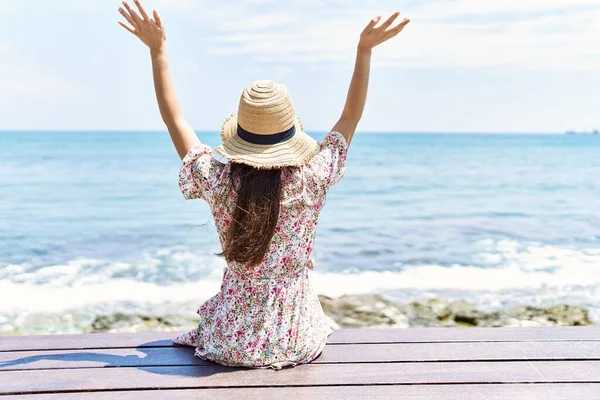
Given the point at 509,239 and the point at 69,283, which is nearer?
the point at 69,283

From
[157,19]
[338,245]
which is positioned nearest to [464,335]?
[157,19]

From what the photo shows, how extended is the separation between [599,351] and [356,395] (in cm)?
120

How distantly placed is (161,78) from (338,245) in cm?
757

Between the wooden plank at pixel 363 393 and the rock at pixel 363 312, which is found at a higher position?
the wooden plank at pixel 363 393

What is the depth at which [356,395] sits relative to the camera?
8.11ft

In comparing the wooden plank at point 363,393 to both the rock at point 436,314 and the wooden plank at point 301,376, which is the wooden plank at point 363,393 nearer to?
the wooden plank at point 301,376

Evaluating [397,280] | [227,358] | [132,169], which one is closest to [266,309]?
[227,358]

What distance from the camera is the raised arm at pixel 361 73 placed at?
2.78 meters

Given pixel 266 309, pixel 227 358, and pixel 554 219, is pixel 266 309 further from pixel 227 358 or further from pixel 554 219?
pixel 554 219

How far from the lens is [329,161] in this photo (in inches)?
106

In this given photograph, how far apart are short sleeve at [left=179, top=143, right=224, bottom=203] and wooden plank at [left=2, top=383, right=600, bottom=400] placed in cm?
73

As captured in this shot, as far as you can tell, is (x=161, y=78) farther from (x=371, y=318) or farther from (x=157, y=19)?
(x=371, y=318)

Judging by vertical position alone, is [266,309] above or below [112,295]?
above

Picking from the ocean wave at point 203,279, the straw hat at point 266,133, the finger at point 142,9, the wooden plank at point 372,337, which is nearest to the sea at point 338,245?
the ocean wave at point 203,279
